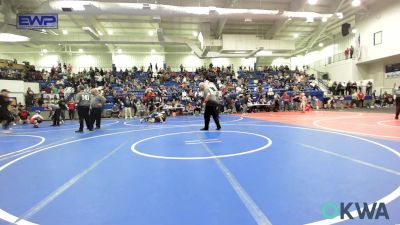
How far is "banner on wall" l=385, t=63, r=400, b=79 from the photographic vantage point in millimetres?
22722

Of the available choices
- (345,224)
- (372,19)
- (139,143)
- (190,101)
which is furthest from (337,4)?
(345,224)

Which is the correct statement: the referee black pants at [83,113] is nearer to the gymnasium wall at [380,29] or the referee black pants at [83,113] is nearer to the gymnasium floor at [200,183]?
the gymnasium floor at [200,183]

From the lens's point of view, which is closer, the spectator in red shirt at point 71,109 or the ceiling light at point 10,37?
the spectator in red shirt at point 71,109

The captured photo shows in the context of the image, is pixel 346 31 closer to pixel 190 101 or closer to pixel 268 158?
pixel 190 101

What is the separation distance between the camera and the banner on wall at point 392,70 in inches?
895

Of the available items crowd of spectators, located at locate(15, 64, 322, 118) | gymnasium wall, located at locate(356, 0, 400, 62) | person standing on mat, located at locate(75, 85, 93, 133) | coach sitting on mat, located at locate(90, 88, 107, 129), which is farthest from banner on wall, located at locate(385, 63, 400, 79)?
person standing on mat, located at locate(75, 85, 93, 133)

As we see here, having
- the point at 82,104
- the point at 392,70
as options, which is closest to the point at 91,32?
the point at 82,104

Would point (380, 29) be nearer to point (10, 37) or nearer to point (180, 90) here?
point (180, 90)

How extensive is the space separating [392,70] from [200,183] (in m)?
26.5

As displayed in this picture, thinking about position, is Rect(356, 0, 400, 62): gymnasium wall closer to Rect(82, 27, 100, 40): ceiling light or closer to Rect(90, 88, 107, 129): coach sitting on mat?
Rect(90, 88, 107, 129): coach sitting on mat

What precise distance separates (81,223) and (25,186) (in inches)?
64.0

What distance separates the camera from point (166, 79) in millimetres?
26531

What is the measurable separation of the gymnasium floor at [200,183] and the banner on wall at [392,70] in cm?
2164

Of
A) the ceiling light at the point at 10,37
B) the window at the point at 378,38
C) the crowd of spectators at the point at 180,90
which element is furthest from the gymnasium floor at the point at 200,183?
the window at the point at 378,38
